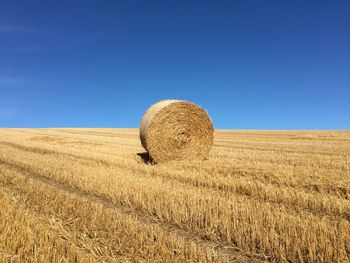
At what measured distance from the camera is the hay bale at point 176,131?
11.0m

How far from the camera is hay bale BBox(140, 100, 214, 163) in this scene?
36.1 ft

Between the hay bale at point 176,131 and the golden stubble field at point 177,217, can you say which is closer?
the golden stubble field at point 177,217

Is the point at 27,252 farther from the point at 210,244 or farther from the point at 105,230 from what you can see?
the point at 210,244

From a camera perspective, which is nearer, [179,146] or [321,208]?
[321,208]

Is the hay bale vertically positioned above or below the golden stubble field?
above

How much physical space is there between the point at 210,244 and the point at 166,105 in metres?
7.59

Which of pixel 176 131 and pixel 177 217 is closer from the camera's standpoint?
pixel 177 217

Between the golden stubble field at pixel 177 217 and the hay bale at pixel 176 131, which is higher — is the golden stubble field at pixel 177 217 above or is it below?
below

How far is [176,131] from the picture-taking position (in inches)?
449

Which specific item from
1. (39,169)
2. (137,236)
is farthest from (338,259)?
(39,169)

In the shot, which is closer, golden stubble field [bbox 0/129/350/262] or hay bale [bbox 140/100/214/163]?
golden stubble field [bbox 0/129/350/262]

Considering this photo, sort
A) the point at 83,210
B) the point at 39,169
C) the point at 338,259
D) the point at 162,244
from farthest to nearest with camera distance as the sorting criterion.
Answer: the point at 39,169 < the point at 83,210 < the point at 162,244 < the point at 338,259

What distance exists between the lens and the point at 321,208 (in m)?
5.39

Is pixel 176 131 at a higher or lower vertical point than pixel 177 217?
higher
